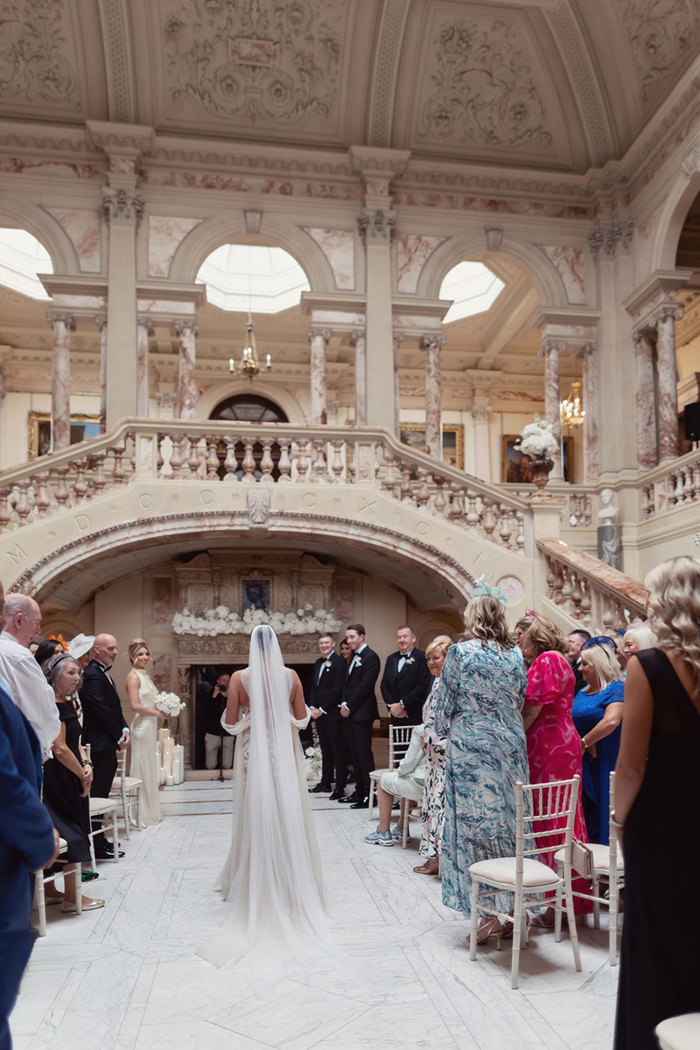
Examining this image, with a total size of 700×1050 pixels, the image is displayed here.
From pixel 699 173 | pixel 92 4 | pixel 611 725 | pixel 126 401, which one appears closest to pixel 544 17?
pixel 699 173

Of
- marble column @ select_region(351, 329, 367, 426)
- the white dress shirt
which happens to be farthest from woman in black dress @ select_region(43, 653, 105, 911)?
marble column @ select_region(351, 329, 367, 426)

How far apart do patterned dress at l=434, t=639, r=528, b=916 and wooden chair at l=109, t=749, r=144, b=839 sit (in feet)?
11.8

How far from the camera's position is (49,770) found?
18.0 ft

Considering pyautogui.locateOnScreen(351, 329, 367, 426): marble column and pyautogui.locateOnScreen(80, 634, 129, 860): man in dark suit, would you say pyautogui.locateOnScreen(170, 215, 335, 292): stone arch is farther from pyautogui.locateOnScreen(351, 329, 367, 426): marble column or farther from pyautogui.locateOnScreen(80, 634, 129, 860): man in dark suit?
pyautogui.locateOnScreen(80, 634, 129, 860): man in dark suit

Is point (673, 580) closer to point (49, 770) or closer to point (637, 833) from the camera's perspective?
point (637, 833)

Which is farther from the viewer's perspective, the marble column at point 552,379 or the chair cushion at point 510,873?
the marble column at point 552,379

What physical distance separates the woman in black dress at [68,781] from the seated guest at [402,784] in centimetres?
248

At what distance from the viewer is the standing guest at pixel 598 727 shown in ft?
16.9

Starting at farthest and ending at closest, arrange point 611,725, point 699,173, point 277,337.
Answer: point 277,337, point 699,173, point 611,725

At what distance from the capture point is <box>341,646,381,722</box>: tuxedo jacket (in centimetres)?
918

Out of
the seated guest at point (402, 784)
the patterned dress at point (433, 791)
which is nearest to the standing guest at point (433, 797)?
the patterned dress at point (433, 791)

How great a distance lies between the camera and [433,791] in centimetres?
630

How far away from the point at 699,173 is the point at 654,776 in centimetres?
1180

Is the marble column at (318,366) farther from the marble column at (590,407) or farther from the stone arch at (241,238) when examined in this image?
the marble column at (590,407)
